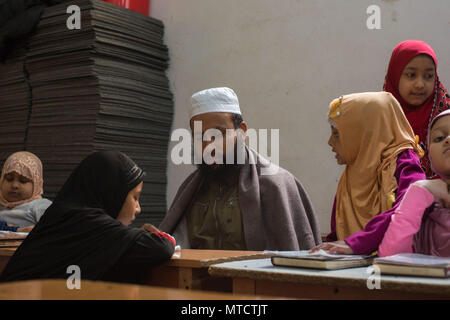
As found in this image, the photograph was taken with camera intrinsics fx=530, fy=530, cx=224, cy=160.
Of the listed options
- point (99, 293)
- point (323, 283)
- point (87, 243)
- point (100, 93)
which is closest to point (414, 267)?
point (323, 283)

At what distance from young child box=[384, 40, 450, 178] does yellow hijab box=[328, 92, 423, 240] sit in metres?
0.53

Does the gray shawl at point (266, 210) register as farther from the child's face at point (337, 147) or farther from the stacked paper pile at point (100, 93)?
the stacked paper pile at point (100, 93)

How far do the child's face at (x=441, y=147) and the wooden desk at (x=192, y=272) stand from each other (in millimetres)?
765

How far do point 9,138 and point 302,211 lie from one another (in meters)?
3.13

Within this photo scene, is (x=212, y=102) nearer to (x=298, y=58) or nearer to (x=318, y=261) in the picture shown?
(x=298, y=58)

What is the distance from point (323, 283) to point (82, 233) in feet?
3.65

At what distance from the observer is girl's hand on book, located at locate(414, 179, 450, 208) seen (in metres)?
1.88

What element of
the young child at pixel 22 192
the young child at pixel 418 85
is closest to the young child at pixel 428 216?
the young child at pixel 418 85

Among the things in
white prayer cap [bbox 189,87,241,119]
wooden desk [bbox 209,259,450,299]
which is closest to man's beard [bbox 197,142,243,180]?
white prayer cap [bbox 189,87,241,119]

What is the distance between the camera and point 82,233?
2.18 meters

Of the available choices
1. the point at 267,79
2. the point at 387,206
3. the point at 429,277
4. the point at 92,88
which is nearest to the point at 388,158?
the point at 387,206
